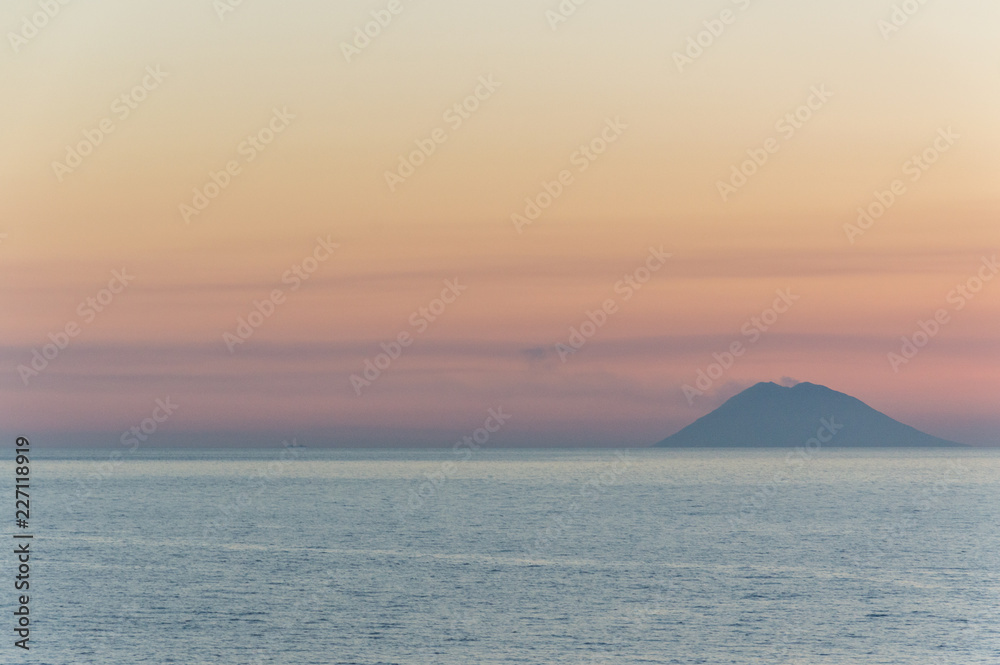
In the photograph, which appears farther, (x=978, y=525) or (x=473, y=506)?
(x=473, y=506)

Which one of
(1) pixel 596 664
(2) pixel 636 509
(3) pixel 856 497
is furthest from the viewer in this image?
(3) pixel 856 497

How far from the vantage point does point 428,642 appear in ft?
225

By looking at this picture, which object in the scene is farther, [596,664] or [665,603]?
[665,603]

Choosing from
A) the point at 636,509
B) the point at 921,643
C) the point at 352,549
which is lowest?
the point at 921,643

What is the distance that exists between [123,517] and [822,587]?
4002 inches

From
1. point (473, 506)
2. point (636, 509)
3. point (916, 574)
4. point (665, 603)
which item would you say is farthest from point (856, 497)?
point (665, 603)

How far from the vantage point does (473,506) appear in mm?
171250

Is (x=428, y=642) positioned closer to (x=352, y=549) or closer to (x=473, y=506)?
(x=352, y=549)

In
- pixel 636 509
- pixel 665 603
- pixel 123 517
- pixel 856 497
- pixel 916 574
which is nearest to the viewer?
pixel 665 603

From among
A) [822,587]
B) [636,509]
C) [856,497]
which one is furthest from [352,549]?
[856,497]

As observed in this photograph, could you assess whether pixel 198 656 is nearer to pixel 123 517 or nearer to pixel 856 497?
pixel 123 517

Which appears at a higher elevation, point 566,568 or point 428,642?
point 566,568

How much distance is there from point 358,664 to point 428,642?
20.9 feet

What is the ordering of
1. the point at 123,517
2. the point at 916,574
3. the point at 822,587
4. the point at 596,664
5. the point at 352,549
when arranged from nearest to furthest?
1. the point at 596,664
2. the point at 822,587
3. the point at 916,574
4. the point at 352,549
5. the point at 123,517
